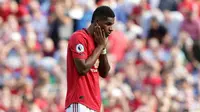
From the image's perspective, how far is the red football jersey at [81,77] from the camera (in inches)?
320

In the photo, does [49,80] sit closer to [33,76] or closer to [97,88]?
[33,76]

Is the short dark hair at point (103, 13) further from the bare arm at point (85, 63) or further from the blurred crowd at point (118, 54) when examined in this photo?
the blurred crowd at point (118, 54)

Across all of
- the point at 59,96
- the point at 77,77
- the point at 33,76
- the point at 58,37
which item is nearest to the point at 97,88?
the point at 77,77

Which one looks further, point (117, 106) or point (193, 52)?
point (193, 52)

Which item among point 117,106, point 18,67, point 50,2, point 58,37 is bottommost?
point 117,106

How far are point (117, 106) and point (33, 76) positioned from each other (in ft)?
6.37

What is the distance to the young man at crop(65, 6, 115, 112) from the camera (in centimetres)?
810

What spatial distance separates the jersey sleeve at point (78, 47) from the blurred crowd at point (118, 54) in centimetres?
604

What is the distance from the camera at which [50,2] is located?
18.1m

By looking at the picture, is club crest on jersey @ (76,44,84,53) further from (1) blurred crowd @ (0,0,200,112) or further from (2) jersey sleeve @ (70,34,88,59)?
(1) blurred crowd @ (0,0,200,112)

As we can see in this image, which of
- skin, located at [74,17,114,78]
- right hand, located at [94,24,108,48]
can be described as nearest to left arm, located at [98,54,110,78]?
skin, located at [74,17,114,78]

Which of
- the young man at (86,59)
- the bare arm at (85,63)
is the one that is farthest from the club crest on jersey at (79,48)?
the bare arm at (85,63)

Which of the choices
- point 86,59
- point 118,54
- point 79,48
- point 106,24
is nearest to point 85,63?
point 86,59

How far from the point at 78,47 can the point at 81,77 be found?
34 cm
